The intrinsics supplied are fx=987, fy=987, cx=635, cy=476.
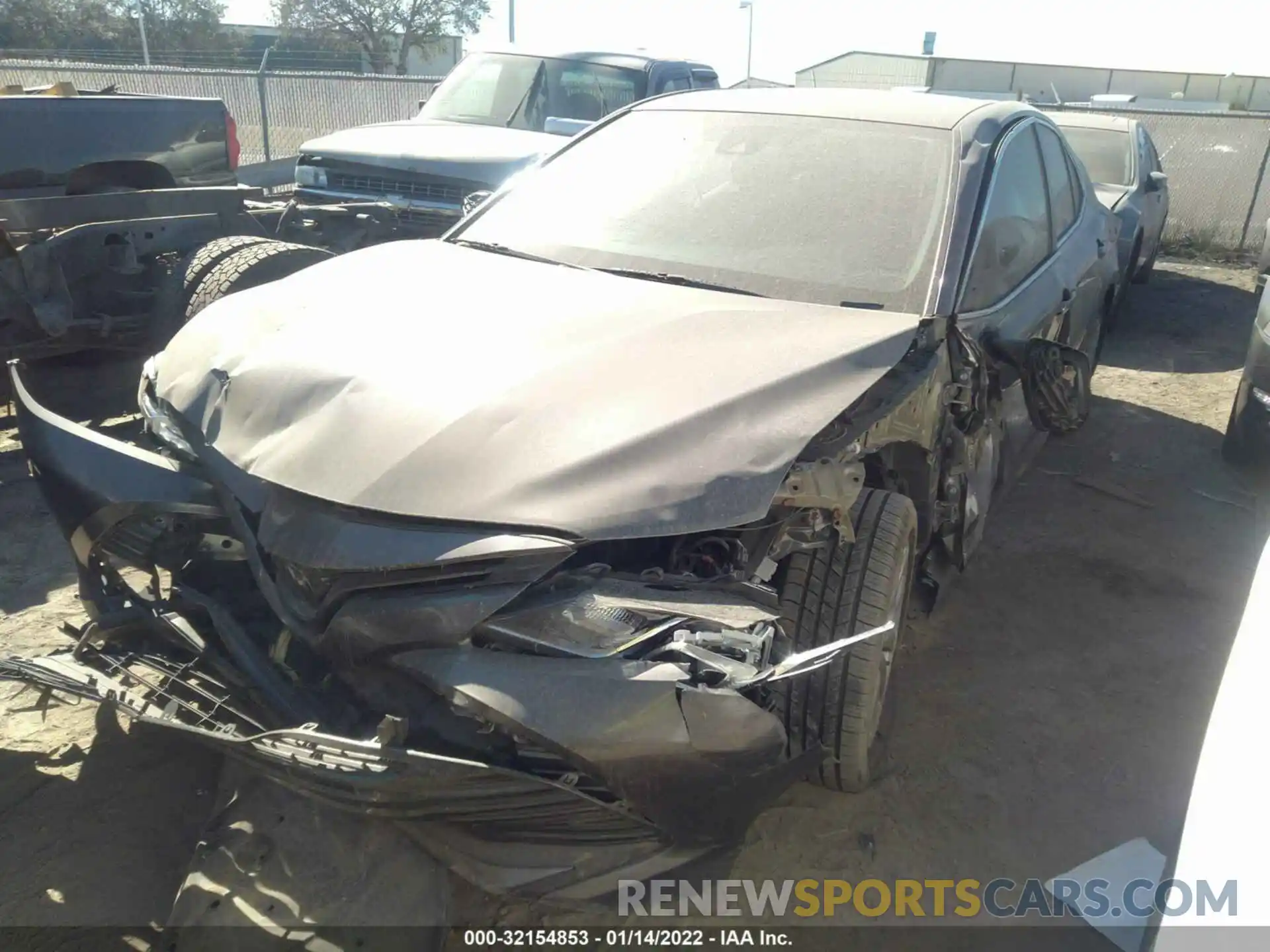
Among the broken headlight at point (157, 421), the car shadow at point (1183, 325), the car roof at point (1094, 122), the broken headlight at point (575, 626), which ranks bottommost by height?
the car shadow at point (1183, 325)

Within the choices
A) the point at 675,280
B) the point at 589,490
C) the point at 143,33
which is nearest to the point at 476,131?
the point at 675,280

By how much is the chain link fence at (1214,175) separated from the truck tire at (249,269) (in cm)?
1088

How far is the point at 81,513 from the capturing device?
239 cm

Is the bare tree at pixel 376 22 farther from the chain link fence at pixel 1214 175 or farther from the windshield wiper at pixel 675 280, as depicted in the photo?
the windshield wiper at pixel 675 280

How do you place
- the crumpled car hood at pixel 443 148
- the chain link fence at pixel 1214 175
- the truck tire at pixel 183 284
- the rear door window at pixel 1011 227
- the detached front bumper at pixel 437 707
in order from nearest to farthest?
the detached front bumper at pixel 437 707 < the rear door window at pixel 1011 227 < the truck tire at pixel 183 284 < the crumpled car hood at pixel 443 148 < the chain link fence at pixel 1214 175

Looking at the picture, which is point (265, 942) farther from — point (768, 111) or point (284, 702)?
point (768, 111)

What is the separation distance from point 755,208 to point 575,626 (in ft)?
5.94

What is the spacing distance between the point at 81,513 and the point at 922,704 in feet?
8.31

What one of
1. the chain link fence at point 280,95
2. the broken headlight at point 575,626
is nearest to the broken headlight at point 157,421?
the broken headlight at point 575,626

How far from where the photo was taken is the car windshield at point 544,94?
7449 mm

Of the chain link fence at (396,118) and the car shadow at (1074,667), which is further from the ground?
the chain link fence at (396,118)

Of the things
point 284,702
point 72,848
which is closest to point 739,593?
point 284,702

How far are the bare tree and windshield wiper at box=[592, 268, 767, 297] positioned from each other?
119 ft

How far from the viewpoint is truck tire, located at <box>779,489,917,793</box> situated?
8.08 ft
